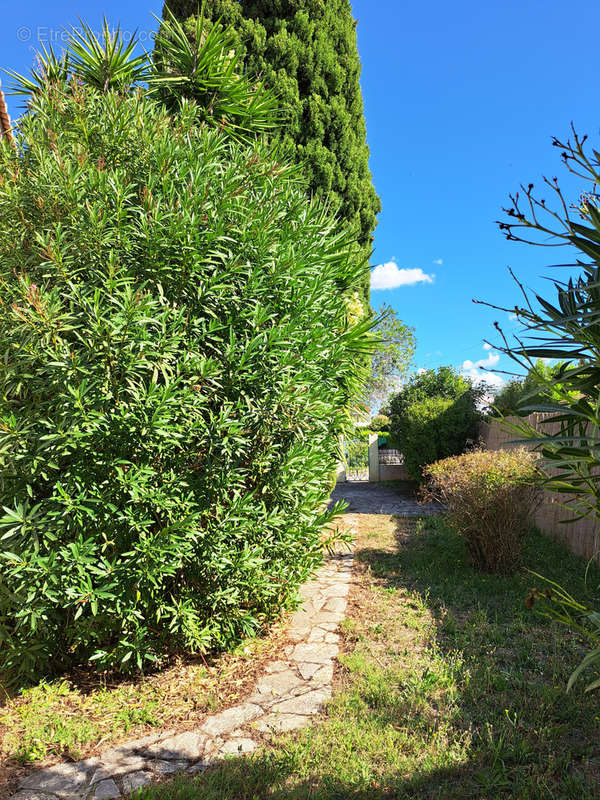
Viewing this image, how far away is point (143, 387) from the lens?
352 cm

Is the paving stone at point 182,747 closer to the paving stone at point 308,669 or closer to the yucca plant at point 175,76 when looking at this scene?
the paving stone at point 308,669

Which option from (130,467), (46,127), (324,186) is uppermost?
(324,186)

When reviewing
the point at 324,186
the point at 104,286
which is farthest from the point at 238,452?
the point at 324,186

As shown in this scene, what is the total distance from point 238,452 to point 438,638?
2.36m

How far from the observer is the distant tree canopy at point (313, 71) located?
9.48 meters

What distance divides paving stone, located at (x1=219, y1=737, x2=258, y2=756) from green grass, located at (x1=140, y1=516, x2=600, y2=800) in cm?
12

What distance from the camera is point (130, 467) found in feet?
12.2

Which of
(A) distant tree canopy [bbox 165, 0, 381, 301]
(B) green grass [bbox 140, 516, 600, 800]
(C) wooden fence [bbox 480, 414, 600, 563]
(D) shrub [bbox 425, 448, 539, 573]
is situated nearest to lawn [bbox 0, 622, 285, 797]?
(B) green grass [bbox 140, 516, 600, 800]

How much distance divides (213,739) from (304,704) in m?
0.65

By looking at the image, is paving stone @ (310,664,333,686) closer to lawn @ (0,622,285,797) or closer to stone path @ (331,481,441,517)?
lawn @ (0,622,285,797)

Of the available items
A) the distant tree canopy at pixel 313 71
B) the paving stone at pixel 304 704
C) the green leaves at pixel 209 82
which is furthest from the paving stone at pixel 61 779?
the distant tree canopy at pixel 313 71

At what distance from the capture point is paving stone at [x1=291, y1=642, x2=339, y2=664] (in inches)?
170

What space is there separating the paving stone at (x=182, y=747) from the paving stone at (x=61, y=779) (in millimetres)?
357

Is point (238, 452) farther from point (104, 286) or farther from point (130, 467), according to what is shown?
point (104, 286)
